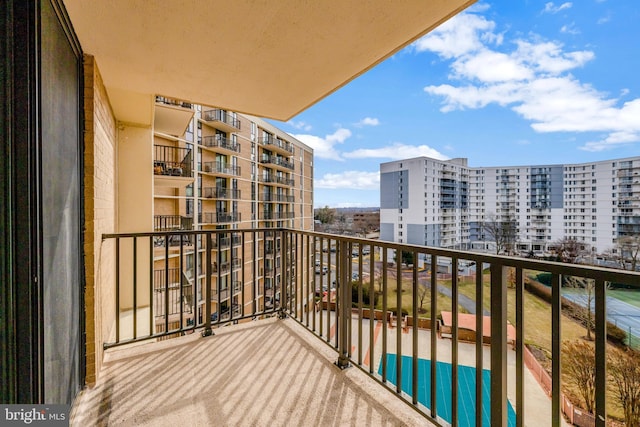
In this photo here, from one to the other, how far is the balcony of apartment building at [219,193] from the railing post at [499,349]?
1646 cm

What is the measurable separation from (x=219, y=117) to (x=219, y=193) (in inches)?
170

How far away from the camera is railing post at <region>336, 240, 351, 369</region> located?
79.0 inches

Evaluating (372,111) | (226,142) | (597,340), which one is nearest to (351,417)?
(597,340)

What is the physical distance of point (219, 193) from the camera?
16531 millimetres

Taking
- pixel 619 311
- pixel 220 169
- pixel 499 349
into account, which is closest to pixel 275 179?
pixel 220 169

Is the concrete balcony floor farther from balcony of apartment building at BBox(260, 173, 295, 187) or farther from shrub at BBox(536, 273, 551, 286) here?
balcony of apartment building at BBox(260, 173, 295, 187)

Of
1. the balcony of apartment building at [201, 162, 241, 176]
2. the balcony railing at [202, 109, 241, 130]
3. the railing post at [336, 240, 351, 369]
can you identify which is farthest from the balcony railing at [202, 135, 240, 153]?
the railing post at [336, 240, 351, 369]

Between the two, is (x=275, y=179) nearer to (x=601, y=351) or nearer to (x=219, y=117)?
(x=219, y=117)

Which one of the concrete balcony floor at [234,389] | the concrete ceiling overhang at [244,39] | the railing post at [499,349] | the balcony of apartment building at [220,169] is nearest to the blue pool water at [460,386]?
the concrete balcony floor at [234,389]

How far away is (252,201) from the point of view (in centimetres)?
2000

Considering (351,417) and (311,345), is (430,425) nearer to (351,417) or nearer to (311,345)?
(351,417)

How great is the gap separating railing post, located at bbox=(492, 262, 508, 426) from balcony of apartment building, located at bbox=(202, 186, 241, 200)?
16456mm

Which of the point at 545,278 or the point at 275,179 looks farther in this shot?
the point at 275,179

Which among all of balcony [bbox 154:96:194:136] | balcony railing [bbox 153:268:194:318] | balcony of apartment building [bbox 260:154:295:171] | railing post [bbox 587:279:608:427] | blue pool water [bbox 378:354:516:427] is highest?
balcony of apartment building [bbox 260:154:295:171]
